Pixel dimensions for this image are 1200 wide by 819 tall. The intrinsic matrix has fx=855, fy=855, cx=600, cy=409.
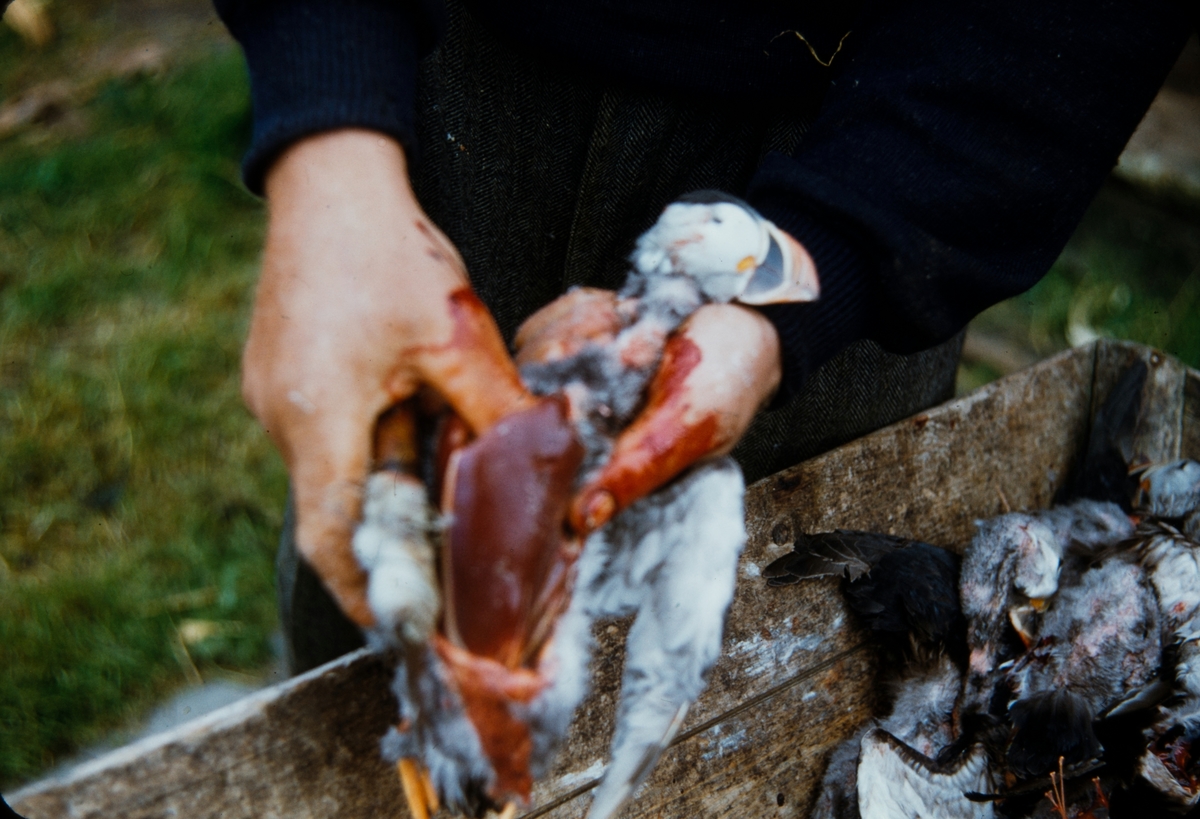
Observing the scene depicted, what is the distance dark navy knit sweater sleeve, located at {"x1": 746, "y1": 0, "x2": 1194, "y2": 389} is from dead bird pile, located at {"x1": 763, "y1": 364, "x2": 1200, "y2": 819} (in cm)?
42

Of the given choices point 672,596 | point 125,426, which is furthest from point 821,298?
point 125,426

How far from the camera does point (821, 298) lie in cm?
93

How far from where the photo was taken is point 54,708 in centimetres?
174

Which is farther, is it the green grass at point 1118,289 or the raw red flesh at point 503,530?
the green grass at point 1118,289

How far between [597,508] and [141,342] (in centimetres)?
223

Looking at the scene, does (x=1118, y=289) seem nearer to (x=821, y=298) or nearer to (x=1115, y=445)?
(x=1115, y=445)

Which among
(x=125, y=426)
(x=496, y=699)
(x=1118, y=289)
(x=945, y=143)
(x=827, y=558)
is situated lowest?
(x=125, y=426)

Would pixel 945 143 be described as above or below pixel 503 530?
above

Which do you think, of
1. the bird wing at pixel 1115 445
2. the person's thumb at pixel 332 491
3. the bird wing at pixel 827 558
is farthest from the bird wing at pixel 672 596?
the bird wing at pixel 1115 445

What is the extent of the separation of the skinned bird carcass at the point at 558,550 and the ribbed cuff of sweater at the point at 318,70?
0.86ft

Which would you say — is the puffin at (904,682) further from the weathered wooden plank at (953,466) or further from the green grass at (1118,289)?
the green grass at (1118,289)

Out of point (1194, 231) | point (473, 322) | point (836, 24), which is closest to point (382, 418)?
point (473, 322)

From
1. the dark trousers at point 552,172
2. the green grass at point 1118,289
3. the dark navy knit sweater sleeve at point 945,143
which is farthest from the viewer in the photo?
the green grass at point 1118,289

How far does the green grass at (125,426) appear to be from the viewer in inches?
72.4
